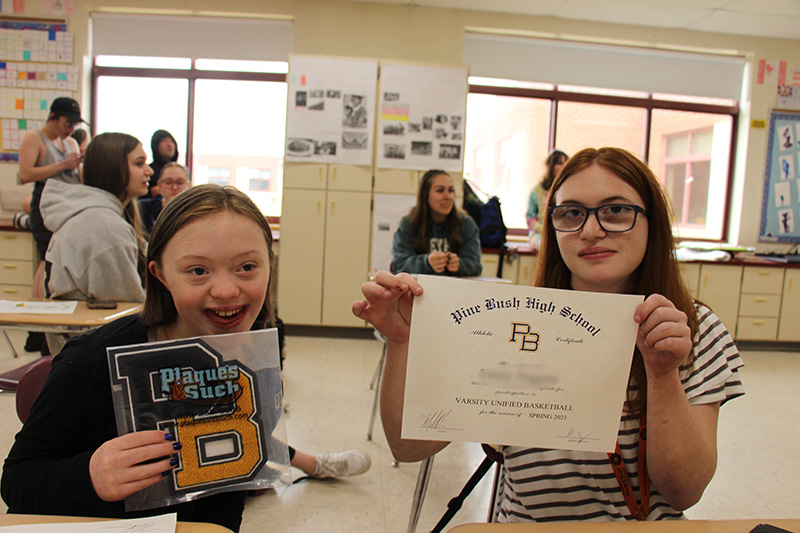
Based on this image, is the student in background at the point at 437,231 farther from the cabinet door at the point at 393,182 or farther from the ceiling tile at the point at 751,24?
the ceiling tile at the point at 751,24

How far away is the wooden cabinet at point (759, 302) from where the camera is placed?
4.77 meters

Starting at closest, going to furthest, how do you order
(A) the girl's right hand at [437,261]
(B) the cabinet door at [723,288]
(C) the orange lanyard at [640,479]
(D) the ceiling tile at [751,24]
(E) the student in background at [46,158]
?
(C) the orange lanyard at [640,479] → (A) the girl's right hand at [437,261] → (E) the student in background at [46,158] → (D) the ceiling tile at [751,24] → (B) the cabinet door at [723,288]

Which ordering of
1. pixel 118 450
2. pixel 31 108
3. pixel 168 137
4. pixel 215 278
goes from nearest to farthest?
pixel 118 450 → pixel 215 278 → pixel 168 137 → pixel 31 108

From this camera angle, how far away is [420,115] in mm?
4516

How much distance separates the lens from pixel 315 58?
14.5ft

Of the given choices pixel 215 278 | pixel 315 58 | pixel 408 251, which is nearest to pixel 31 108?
pixel 315 58

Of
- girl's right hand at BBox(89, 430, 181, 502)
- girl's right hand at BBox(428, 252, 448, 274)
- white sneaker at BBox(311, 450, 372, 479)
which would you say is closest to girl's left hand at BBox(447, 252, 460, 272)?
girl's right hand at BBox(428, 252, 448, 274)

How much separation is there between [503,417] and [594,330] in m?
0.19

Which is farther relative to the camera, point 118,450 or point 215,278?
point 215,278

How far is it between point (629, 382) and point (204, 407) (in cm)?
75

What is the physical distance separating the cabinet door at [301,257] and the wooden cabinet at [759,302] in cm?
402

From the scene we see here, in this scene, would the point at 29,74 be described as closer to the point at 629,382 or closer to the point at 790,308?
the point at 629,382

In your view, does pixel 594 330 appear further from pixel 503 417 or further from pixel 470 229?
pixel 470 229

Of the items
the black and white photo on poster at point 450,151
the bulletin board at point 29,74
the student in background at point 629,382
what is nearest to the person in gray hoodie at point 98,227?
the student in background at point 629,382
